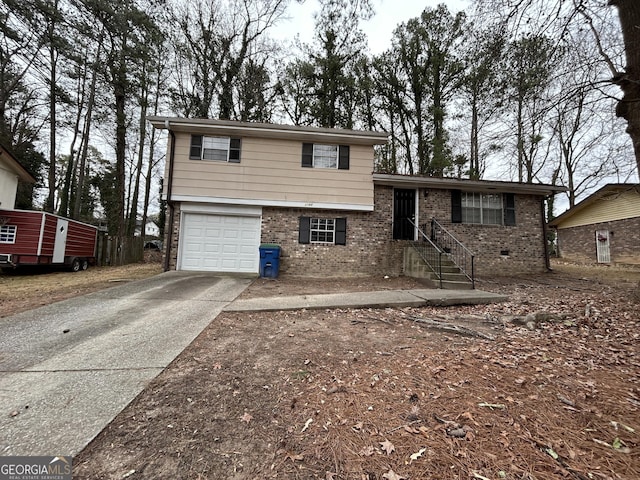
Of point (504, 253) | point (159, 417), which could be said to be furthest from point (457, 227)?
point (159, 417)

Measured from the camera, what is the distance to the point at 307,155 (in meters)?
8.94

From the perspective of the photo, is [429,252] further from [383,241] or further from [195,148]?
[195,148]

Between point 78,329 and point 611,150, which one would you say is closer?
point 78,329

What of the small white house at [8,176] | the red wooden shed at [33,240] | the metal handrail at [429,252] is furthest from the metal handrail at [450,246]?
the small white house at [8,176]

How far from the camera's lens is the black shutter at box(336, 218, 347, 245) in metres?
8.89

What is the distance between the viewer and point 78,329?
134 inches

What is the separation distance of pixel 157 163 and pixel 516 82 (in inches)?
754

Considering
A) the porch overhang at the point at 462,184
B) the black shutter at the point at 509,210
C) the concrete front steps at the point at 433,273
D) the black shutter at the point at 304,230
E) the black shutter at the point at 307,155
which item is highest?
the black shutter at the point at 307,155

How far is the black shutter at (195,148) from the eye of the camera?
28.4ft

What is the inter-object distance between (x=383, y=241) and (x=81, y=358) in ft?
26.1

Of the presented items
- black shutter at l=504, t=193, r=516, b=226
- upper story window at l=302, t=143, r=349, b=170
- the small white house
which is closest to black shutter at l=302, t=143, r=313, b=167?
upper story window at l=302, t=143, r=349, b=170

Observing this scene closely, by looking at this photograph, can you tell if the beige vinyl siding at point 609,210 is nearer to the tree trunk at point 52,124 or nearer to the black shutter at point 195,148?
the black shutter at point 195,148

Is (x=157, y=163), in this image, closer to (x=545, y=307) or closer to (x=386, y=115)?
(x=386, y=115)

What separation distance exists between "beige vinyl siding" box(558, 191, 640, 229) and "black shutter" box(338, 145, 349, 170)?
40.7 feet
